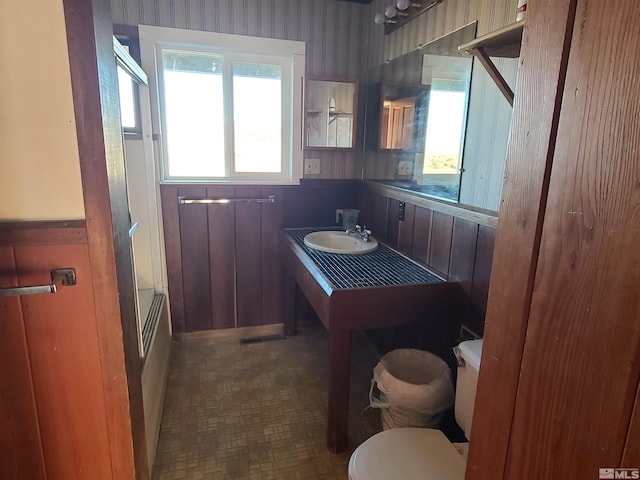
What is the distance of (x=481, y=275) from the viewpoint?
164cm

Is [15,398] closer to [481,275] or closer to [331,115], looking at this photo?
[481,275]

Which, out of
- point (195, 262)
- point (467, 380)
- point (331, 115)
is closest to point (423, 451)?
point (467, 380)

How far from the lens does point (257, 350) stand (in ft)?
9.12

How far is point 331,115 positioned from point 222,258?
49.4 inches

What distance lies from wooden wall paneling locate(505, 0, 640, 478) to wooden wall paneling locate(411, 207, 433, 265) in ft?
4.64

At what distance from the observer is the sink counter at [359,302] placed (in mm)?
1682

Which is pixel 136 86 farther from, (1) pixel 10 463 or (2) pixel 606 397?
(2) pixel 606 397

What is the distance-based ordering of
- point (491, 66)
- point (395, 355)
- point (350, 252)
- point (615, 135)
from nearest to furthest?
point (615, 135)
point (491, 66)
point (395, 355)
point (350, 252)

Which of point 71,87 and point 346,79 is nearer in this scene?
point 71,87

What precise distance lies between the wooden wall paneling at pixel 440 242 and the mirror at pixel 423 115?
0.11 meters

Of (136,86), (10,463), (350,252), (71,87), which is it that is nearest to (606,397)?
(71,87)

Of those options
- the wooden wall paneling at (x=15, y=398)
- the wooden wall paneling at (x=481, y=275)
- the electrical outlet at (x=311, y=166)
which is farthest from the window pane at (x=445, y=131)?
the wooden wall paneling at (x=15, y=398)

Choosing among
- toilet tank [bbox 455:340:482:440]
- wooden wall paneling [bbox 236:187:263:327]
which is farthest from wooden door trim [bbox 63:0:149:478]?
wooden wall paneling [bbox 236:187:263:327]

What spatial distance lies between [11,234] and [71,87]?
1.28ft
